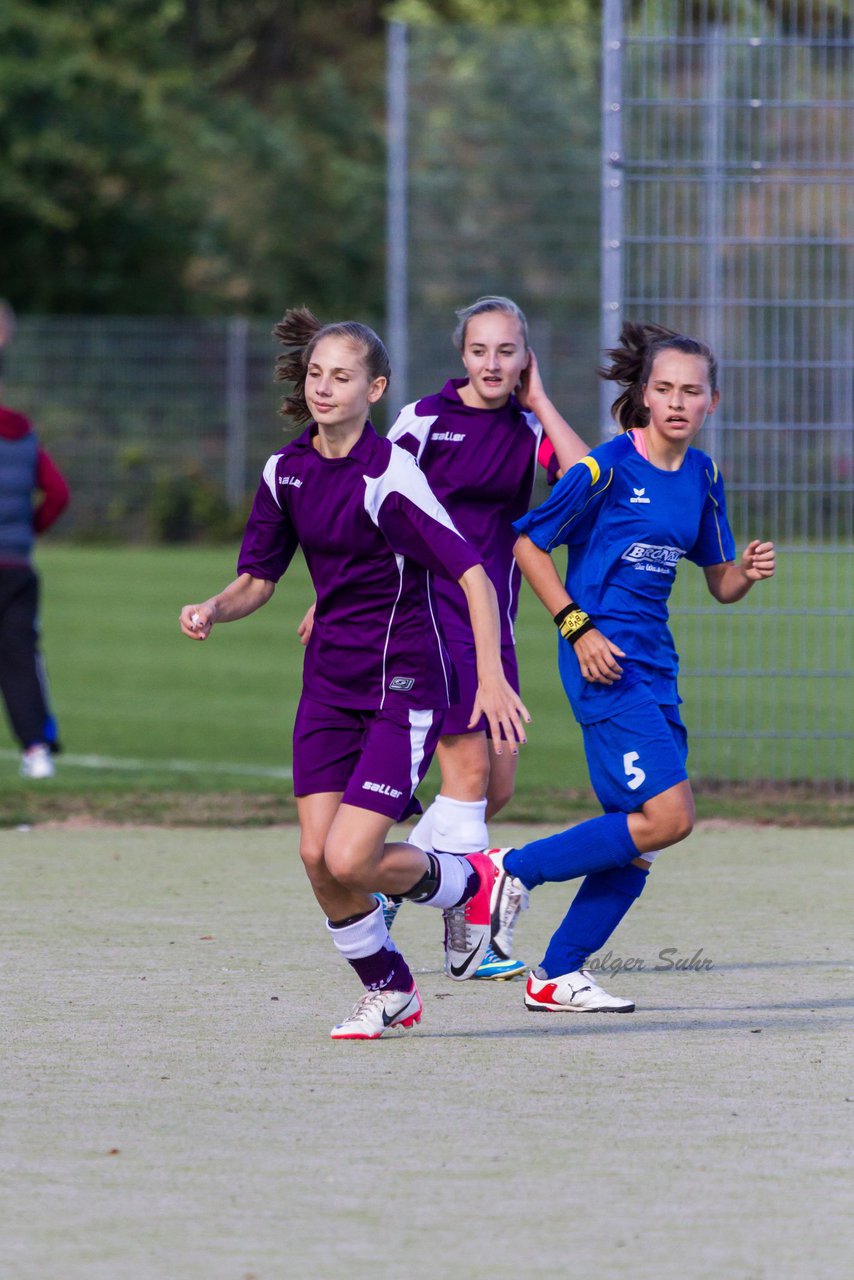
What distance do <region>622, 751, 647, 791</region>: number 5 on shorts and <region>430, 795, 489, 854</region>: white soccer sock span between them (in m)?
0.97

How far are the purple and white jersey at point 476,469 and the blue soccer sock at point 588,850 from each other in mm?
1010

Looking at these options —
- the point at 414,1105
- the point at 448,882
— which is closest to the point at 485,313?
the point at 448,882

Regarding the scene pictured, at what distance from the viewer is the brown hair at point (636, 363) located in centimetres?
583

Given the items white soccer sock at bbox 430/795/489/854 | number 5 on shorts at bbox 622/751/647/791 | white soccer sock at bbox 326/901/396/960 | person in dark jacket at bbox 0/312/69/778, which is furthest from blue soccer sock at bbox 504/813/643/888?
person in dark jacket at bbox 0/312/69/778

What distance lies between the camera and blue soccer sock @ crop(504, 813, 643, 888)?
559 centimetres

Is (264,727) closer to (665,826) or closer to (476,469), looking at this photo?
(476,469)

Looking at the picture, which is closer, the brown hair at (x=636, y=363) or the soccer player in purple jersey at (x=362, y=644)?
the soccer player in purple jersey at (x=362, y=644)

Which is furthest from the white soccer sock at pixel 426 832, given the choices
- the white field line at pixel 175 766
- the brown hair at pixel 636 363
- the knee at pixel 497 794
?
the white field line at pixel 175 766

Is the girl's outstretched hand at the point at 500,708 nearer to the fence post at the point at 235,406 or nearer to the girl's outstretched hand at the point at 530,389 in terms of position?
the girl's outstretched hand at the point at 530,389

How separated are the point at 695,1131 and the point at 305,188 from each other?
37101 mm

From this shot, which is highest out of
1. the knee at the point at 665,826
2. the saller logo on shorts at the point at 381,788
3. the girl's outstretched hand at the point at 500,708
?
the girl's outstretched hand at the point at 500,708

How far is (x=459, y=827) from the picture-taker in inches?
253

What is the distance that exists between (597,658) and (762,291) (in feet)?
17.0

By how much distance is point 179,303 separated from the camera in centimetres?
3750
